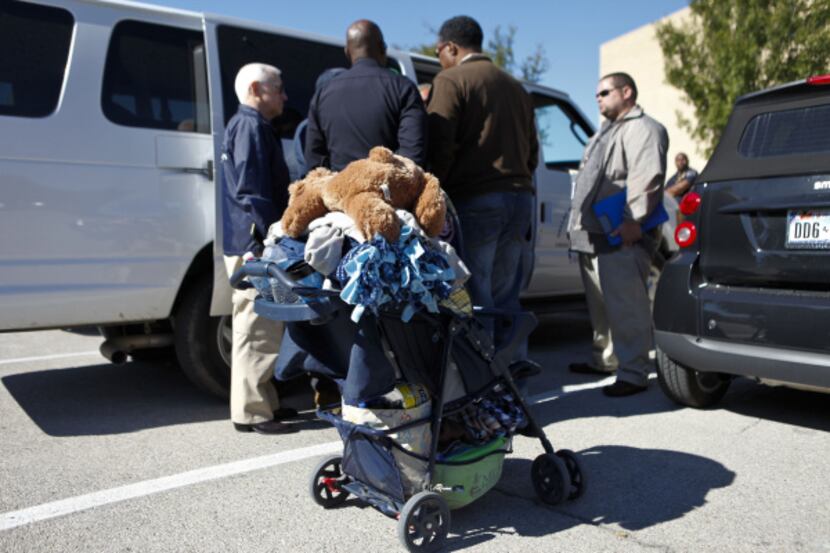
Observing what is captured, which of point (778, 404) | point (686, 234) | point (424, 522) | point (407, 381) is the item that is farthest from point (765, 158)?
point (424, 522)

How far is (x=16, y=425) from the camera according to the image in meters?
3.92

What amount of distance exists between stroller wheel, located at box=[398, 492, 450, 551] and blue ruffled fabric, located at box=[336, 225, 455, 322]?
609 mm

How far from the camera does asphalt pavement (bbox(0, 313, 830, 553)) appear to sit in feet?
8.44

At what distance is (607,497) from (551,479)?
289mm

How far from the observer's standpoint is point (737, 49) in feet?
49.9

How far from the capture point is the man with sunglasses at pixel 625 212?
451cm

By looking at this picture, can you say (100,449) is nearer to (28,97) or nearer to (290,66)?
(28,97)

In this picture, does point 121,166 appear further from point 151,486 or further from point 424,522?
point 424,522

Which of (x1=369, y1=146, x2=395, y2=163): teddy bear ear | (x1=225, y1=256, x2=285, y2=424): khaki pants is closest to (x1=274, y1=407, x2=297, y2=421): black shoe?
(x1=225, y1=256, x2=285, y2=424): khaki pants

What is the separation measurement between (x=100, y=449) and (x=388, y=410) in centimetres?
185

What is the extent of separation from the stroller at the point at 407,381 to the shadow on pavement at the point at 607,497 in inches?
4.6

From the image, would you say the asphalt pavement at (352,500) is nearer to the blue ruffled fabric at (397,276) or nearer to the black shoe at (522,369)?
the black shoe at (522,369)

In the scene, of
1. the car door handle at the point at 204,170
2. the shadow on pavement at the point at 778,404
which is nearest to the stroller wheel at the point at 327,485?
the car door handle at the point at 204,170

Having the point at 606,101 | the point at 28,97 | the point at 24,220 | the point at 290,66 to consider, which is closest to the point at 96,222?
the point at 24,220
